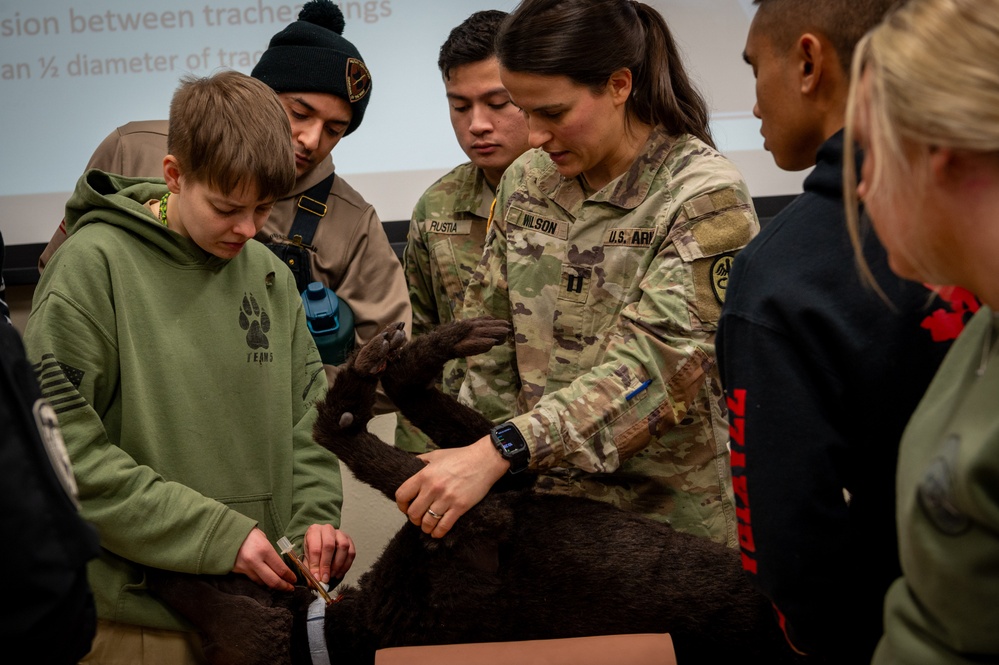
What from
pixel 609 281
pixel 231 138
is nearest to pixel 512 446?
pixel 609 281

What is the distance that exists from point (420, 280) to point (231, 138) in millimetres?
960

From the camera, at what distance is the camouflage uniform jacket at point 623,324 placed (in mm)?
1520

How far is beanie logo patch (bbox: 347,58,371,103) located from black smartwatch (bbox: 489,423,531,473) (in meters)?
1.11

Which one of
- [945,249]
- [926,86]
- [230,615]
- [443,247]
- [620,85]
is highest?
[926,86]

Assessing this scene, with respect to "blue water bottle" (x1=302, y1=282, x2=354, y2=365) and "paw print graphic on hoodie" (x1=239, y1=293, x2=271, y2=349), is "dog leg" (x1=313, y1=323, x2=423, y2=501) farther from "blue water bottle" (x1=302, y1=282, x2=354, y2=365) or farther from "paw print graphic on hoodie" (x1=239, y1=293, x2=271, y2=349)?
"blue water bottle" (x1=302, y1=282, x2=354, y2=365)

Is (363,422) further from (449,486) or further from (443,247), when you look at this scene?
(443,247)

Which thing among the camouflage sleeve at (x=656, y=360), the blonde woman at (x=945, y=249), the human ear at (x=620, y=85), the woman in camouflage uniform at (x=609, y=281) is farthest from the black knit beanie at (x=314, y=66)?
the blonde woman at (x=945, y=249)

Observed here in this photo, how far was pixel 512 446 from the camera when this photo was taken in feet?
4.83

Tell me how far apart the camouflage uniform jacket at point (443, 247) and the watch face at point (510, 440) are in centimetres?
79

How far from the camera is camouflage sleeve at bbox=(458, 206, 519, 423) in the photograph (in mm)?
1862

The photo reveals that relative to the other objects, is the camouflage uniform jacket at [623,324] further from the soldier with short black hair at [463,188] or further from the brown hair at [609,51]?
the soldier with short black hair at [463,188]

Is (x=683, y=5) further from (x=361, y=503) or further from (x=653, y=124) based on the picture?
(x=361, y=503)

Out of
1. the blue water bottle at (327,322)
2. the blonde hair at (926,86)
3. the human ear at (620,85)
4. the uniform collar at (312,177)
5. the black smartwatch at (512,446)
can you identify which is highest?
the blonde hair at (926,86)

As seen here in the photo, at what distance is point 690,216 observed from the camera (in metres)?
1.59
